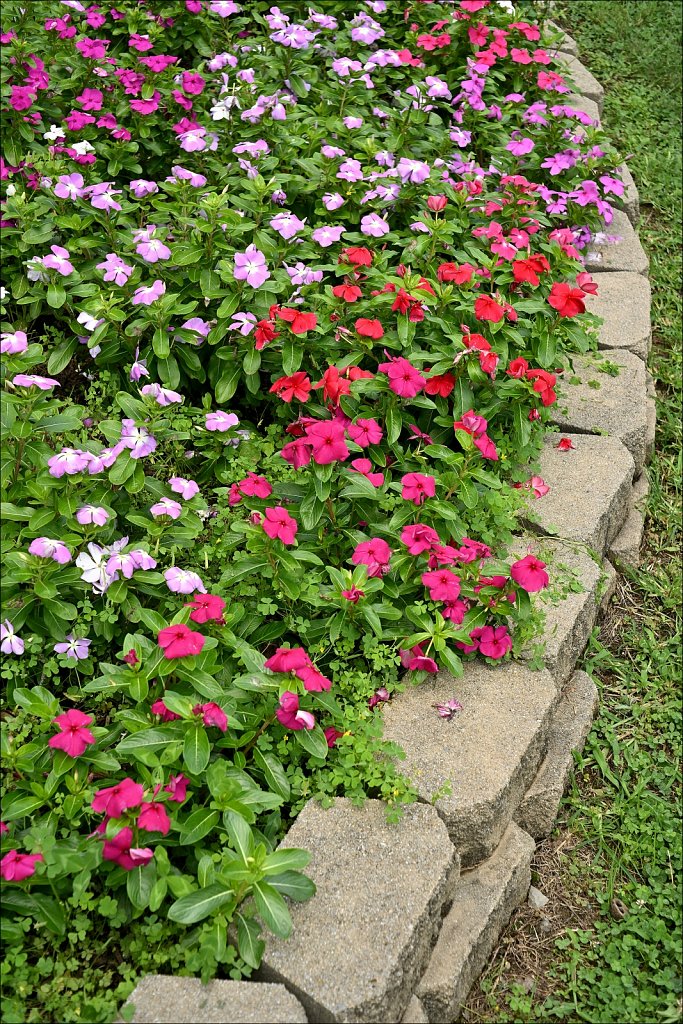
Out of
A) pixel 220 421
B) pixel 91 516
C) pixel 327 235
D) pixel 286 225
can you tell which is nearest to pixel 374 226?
pixel 327 235

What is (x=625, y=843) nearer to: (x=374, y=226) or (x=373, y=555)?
(x=373, y=555)

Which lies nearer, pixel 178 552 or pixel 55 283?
pixel 178 552

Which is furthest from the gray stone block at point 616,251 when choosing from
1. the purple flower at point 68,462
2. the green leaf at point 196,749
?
the green leaf at point 196,749

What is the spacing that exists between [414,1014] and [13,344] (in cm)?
197

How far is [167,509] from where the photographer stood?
7.70ft

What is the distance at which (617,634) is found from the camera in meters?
2.97

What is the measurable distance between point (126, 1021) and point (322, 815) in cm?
55

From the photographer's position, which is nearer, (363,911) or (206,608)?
(363,911)

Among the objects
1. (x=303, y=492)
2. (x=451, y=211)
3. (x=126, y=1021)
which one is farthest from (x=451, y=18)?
(x=126, y=1021)

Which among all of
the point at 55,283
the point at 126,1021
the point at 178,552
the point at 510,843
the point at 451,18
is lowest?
the point at 510,843

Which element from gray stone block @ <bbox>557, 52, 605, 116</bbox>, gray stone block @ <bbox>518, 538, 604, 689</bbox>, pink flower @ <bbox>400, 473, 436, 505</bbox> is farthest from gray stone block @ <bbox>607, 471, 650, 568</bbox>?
gray stone block @ <bbox>557, 52, 605, 116</bbox>

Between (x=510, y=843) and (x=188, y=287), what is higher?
(x=188, y=287)

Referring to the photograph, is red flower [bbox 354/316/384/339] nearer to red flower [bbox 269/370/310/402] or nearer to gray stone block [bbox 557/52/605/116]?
red flower [bbox 269/370/310/402]

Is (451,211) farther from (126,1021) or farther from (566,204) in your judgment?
(126,1021)
